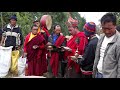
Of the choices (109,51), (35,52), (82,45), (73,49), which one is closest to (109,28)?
(109,51)

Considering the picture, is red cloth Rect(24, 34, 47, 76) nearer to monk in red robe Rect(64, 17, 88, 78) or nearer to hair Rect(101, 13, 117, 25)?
monk in red robe Rect(64, 17, 88, 78)

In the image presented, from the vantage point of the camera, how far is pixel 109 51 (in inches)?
136

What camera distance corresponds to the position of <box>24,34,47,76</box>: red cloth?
21.7 feet

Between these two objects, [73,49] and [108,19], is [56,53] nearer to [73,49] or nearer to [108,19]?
[73,49]

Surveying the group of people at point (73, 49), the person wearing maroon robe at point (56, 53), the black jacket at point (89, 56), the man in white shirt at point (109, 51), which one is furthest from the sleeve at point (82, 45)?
the person wearing maroon robe at point (56, 53)

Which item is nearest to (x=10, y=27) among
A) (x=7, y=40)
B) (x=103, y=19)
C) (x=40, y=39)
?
(x=7, y=40)

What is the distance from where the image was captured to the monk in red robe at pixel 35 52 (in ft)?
21.7

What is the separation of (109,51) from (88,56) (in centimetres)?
101

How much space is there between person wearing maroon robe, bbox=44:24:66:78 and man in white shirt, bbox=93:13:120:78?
8.83 feet

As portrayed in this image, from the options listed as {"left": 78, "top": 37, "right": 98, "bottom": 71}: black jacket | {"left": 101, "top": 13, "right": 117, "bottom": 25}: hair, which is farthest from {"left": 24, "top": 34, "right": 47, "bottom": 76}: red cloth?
{"left": 101, "top": 13, "right": 117, "bottom": 25}: hair

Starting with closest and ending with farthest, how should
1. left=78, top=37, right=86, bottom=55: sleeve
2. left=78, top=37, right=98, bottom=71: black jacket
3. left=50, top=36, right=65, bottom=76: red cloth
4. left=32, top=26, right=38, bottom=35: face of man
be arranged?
left=78, top=37, right=98, bottom=71: black jacket → left=78, top=37, right=86, bottom=55: sleeve → left=50, top=36, right=65, bottom=76: red cloth → left=32, top=26, right=38, bottom=35: face of man

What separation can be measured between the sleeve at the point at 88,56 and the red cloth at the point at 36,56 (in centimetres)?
222
